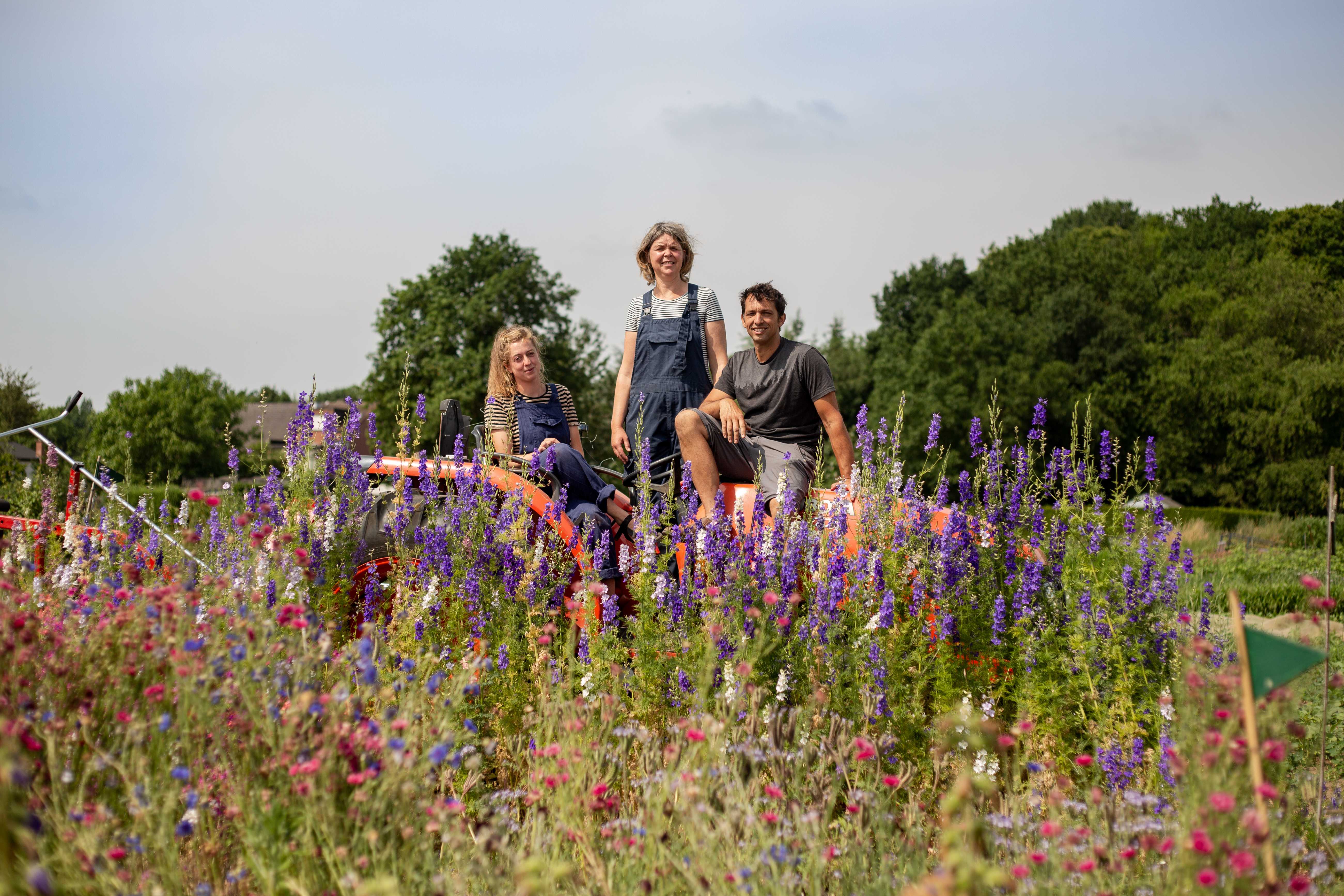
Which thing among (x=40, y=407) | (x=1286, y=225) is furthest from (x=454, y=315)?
(x=1286, y=225)

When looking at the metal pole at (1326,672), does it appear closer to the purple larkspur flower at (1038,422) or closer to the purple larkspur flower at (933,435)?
the purple larkspur flower at (1038,422)

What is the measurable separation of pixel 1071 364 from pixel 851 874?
33.7m

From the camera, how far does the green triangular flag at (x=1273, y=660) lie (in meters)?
1.73

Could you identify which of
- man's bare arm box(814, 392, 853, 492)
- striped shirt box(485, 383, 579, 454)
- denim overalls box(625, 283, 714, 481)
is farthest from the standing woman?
man's bare arm box(814, 392, 853, 492)

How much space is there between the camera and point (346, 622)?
4098 millimetres

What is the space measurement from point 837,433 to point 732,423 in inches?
21.2

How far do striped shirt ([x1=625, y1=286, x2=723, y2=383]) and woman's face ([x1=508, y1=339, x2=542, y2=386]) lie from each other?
0.71 meters

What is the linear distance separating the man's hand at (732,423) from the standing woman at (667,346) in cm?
52

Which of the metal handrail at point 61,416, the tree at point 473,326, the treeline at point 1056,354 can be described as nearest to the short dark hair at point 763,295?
the metal handrail at point 61,416

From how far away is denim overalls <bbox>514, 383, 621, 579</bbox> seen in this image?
3928mm

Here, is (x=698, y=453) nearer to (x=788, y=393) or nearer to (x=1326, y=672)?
(x=788, y=393)

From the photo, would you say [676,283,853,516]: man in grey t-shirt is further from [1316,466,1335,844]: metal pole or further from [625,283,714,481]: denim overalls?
[1316,466,1335,844]: metal pole

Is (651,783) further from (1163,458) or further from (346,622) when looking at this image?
(1163,458)

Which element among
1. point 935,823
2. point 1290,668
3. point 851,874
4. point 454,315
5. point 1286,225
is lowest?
point 935,823
